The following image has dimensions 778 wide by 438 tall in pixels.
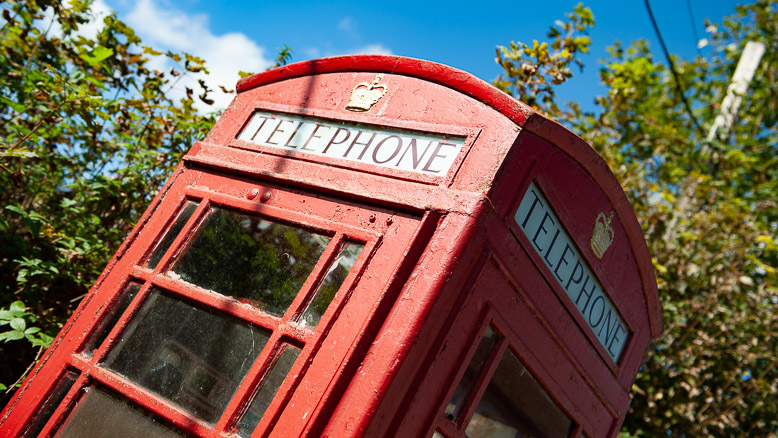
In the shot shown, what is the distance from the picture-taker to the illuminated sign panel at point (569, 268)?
1.79 m

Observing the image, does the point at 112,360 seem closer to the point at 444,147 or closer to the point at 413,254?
the point at 413,254

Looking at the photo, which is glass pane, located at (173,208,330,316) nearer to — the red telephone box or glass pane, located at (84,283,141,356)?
the red telephone box

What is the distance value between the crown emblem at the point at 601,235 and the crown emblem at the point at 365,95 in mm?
947

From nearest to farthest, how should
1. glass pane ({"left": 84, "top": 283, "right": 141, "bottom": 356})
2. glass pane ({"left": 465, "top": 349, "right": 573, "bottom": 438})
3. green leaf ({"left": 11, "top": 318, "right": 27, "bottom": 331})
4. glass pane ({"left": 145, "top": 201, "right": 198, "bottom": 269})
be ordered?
glass pane ({"left": 465, "top": 349, "right": 573, "bottom": 438}) → glass pane ({"left": 84, "top": 283, "right": 141, "bottom": 356}) → glass pane ({"left": 145, "top": 201, "right": 198, "bottom": 269}) → green leaf ({"left": 11, "top": 318, "right": 27, "bottom": 331})

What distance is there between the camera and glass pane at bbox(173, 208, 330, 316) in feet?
5.57

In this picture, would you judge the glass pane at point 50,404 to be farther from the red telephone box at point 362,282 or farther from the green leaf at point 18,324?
the green leaf at point 18,324

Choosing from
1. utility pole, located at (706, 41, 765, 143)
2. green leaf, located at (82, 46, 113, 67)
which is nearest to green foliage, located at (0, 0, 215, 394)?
green leaf, located at (82, 46, 113, 67)

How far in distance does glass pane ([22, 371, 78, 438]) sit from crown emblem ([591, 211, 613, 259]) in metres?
1.90

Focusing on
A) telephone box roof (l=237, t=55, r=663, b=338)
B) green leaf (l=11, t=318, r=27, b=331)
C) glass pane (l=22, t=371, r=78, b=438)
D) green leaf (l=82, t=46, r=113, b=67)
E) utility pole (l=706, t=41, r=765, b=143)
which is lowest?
glass pane (l=22, t=371, r=78, b=438)

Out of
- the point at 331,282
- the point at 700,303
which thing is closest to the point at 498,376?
the point at 331,282

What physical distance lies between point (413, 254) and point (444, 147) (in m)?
0.41

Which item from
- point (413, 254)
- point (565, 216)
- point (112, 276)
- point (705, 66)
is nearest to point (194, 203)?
point (112, 276)

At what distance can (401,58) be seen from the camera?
205 centimetres

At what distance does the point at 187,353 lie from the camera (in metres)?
1.73
